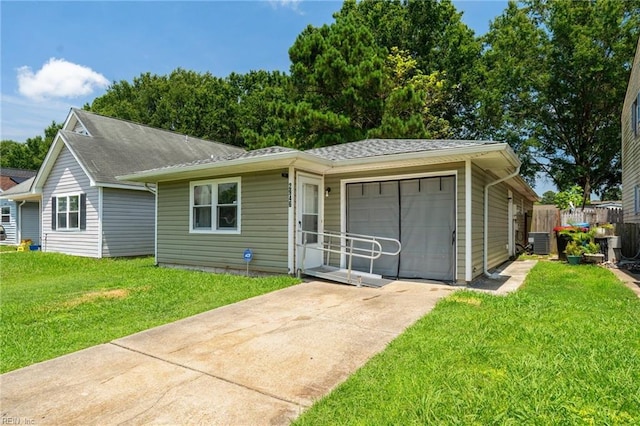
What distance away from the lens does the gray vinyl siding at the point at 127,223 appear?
12641 millimetres

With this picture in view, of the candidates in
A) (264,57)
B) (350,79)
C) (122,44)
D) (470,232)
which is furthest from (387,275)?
(264,57)

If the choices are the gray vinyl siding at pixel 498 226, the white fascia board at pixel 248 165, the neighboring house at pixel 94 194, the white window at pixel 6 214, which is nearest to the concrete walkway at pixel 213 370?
the white fascia board at pixel 248 165

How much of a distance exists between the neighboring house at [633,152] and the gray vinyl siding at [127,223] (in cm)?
1618

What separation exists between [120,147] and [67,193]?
2.72 metres

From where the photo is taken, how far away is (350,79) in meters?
18.1

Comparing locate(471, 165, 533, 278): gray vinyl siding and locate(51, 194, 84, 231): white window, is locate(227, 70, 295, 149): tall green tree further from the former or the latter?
locate(471, 165, 533, 278): gray vinyl siding

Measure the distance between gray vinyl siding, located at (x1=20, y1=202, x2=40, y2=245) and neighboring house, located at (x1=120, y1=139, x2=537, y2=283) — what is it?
523 inches

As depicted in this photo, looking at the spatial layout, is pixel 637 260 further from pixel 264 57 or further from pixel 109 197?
pixel 264 57

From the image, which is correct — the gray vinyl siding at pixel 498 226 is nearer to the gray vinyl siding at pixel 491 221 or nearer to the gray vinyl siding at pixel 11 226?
the gray vinyl siding at pixel 491 221

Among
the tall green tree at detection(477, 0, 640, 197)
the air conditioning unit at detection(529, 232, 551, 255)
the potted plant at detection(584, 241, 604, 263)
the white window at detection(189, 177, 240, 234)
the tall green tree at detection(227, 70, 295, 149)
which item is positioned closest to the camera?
the white window at detection(189, 177, 240, 234)

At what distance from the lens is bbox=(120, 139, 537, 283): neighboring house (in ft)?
23.0

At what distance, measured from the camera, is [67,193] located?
540 inches

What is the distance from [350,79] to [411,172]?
12.0 m

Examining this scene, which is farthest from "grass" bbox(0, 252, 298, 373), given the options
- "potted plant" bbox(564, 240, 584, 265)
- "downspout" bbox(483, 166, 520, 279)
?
"potted plant" bbox(564, 240, 584, 265)
